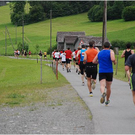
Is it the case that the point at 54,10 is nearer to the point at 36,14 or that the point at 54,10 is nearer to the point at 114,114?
the point at 36,14

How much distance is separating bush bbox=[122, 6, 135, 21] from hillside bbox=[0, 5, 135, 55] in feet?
6.74

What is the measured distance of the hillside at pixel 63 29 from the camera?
102 meters

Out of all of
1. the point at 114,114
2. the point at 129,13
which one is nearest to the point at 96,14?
the point at 129,13

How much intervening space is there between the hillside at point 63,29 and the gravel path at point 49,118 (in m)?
80.3

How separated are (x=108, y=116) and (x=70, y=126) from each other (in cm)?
136

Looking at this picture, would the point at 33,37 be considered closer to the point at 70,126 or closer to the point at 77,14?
the point at 77,14

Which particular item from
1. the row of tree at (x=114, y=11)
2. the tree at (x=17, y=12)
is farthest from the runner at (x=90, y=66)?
the tree at (x=17, y=12)

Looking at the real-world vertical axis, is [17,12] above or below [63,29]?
above

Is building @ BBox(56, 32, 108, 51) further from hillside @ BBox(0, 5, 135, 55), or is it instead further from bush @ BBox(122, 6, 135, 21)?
bush @ BBox(122, 6, 135, 21)

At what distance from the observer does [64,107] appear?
413 inches

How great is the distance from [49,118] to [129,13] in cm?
11487

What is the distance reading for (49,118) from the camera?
28.7ft

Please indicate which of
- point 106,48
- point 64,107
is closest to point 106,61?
point 106,48

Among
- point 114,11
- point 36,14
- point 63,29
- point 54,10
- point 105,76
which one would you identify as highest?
point 54,10
